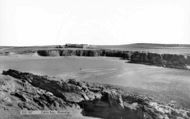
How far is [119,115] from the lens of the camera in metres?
16.8

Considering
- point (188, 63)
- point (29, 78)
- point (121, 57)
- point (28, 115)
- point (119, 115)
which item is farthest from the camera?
point (121, 57)

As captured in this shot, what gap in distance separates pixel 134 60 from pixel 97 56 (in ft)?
52.4

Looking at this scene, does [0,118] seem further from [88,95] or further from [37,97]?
[88,95]

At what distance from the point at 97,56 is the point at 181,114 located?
159ft

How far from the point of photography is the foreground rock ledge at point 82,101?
53.1ft

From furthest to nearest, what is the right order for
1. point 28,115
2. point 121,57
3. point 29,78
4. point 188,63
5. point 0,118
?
point 121,57, point 188,63, point 29,78, point 28,115, point 0,118

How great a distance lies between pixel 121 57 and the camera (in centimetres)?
6038

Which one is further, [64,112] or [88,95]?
[88,95]

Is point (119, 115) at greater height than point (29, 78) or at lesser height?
lesser

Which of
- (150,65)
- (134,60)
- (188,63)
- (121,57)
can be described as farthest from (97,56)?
(188,63)

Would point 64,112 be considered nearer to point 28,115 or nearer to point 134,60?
point 28,115

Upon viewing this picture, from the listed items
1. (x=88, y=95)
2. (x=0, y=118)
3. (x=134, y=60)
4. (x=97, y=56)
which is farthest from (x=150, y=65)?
(x=0, y=118)

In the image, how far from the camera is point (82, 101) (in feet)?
59.4

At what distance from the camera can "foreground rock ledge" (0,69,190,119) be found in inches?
637
